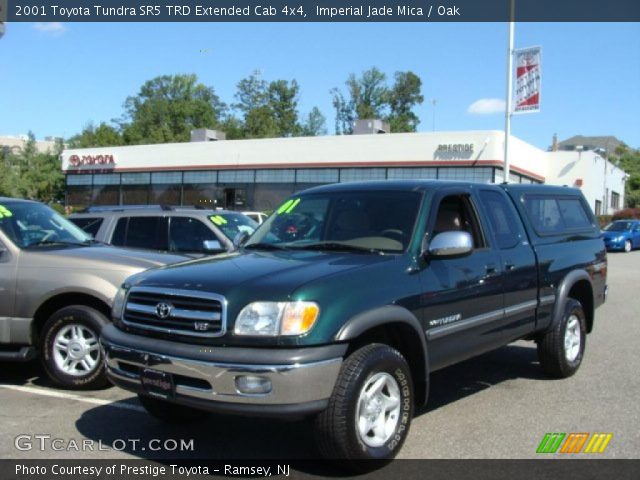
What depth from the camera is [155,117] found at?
90.3 meters

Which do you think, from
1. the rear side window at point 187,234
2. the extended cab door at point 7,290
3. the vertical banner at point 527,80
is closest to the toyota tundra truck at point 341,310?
the extended cab door at point 7,290

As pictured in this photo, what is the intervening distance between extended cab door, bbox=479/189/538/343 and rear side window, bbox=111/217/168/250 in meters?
5.27

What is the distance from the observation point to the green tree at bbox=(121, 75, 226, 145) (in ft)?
291

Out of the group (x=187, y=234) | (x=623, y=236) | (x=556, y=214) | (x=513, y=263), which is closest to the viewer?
(x=513, y=263)

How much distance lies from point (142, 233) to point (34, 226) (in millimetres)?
2819

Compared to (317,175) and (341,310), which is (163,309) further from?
(317,175)

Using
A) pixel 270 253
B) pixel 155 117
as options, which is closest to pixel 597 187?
pixel 270 253

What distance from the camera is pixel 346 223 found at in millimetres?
5355

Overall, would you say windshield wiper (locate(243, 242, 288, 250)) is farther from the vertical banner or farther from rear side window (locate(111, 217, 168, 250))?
the vertical banner

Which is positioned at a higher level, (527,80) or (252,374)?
(527,80)

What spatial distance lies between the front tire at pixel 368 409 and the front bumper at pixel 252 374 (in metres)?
0.10

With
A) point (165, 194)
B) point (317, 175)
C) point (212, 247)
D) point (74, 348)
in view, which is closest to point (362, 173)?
point (317, 175)

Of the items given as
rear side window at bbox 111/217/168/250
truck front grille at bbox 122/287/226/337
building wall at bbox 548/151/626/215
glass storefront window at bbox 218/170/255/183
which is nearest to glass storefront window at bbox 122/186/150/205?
glass storefront window at bbox 218/170/255/183

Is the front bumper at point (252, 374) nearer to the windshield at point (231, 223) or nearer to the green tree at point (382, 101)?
the windshield at point (231, 223)
